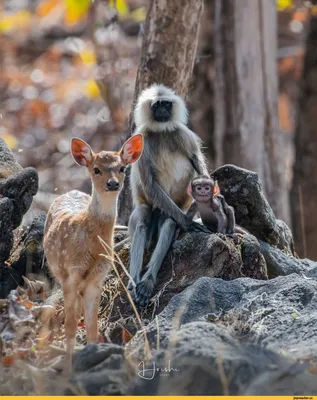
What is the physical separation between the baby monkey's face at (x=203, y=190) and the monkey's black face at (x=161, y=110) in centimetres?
97

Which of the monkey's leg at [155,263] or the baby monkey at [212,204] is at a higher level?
the baby monkey at [212,204]

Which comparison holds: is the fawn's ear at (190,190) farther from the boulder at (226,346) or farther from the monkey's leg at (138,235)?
the boulder at (226,346)

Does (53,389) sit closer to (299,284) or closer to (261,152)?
(299,284)

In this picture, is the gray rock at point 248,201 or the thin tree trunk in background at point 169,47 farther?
the thin tree trunk in background at point 169,47

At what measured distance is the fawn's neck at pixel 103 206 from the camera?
7.72 meters

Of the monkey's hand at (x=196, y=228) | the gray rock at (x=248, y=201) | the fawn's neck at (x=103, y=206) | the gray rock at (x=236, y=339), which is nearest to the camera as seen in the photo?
the gray rock at (x=236, y=339)

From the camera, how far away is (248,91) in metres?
15.8

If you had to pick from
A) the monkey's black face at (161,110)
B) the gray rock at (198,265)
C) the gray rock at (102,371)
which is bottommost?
the gray rock at (198,265)

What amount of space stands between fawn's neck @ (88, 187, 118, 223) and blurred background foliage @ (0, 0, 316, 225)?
9164 mm

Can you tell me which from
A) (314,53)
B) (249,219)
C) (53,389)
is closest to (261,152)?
(314,53)

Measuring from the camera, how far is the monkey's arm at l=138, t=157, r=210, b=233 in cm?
995

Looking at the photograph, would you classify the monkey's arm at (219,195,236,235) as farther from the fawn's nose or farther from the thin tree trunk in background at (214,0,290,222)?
the thin tree trunk in background at (214,0,290,222)

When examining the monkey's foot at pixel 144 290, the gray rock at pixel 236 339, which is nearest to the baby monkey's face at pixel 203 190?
the monkey's foot at pixel 144 290

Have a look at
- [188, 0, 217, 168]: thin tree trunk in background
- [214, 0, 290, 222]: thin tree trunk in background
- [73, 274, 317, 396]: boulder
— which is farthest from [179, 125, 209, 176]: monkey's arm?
[188, 0, 217, 168]: thin tree trunk in background
